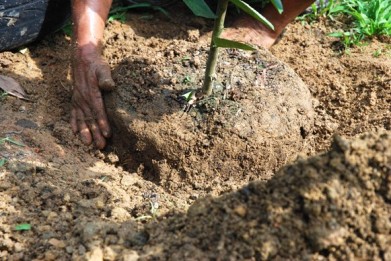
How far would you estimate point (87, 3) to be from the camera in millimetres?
2762

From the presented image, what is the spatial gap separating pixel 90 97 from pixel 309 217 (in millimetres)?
1349

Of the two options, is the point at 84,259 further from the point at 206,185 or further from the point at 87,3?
the point at 87,3

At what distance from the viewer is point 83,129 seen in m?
2.49

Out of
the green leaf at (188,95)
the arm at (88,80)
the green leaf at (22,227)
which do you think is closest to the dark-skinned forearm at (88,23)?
the arm at (88,80)

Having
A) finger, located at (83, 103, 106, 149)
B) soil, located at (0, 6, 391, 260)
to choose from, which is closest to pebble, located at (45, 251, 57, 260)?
soil, located at (0, 6, 391, 260)

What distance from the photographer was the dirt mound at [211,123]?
7.57 ft

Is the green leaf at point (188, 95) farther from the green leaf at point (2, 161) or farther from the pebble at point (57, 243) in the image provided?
the pebble at point (57, 243)

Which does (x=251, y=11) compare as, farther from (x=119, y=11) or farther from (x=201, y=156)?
(x=119, y=11)

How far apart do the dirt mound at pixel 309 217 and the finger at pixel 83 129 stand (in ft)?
3.12

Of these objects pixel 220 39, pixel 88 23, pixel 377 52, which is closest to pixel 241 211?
pixel 220 39

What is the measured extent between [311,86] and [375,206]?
55.7 inches

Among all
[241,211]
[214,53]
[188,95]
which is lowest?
[241,211]

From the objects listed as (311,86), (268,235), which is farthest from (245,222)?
(311,86)

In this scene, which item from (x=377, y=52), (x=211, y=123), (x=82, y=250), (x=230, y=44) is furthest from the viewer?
(x=377, y=52)
